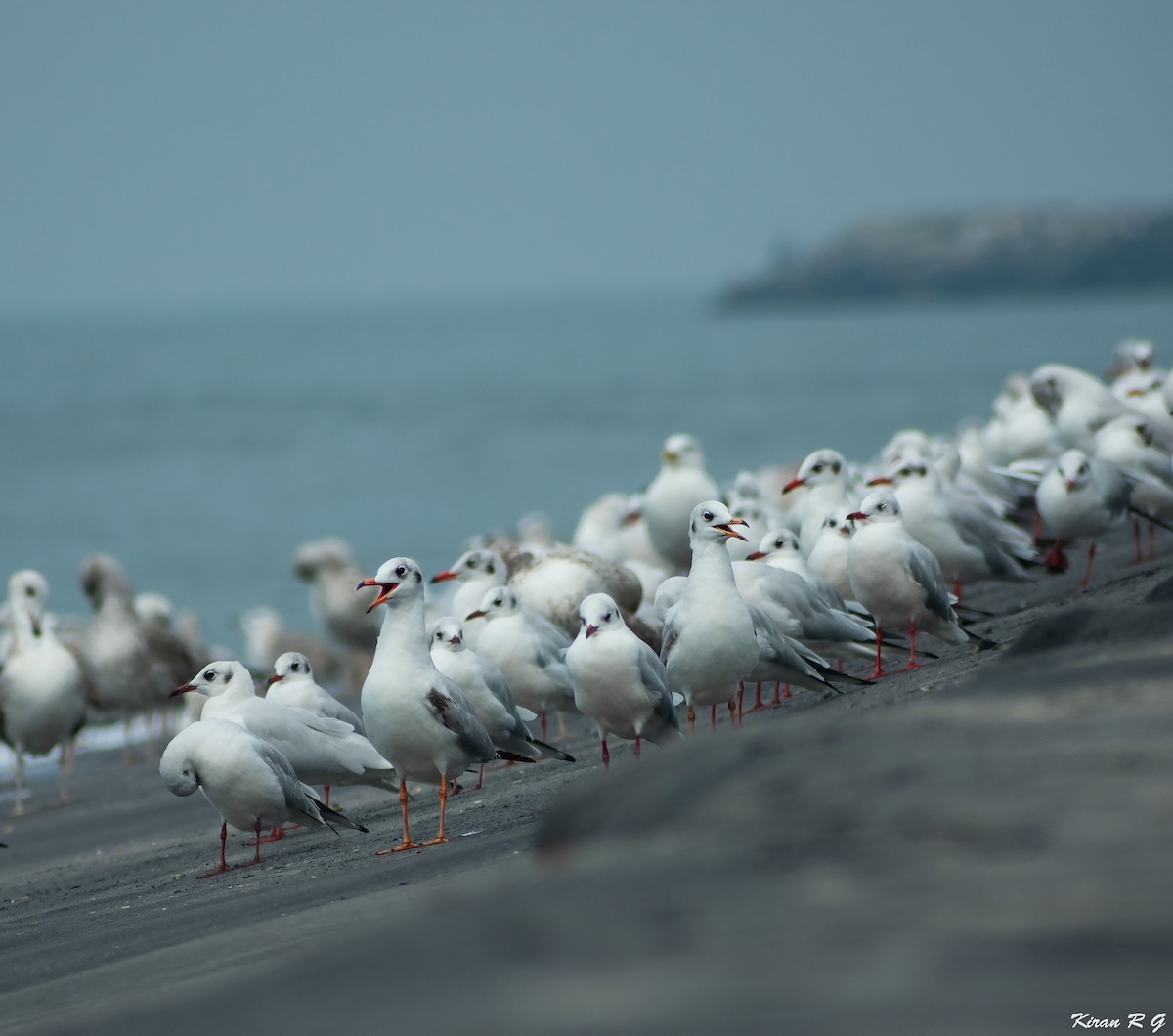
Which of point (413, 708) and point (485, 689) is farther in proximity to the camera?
Answer: point (485, 689)

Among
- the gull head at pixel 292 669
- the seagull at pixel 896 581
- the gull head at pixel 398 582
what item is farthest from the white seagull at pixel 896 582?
the gull head at pixel 292 669

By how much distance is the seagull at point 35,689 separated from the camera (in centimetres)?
1118

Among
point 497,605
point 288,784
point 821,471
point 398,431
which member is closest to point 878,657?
point 497,605

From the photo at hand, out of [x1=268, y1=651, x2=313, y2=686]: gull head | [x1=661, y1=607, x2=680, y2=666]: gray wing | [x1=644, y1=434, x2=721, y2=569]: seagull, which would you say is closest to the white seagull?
[x1=661, y1=607, x2=680, y2=666]: gray wing

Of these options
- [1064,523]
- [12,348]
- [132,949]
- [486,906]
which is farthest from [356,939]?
[12,348]

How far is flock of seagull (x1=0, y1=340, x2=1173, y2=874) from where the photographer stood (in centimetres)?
695

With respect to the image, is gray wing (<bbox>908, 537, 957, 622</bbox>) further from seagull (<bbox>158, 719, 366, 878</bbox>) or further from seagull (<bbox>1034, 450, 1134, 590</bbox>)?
seagull (<bbox>158, 719, 366, 878</bbox>)

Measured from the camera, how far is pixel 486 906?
9.37 feet

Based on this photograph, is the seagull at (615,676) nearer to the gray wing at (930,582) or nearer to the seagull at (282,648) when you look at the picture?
the gray wing at (930,582)

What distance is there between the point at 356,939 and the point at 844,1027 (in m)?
1.11

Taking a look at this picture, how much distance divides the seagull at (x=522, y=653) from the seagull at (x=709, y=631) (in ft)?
3.98

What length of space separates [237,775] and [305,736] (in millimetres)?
669

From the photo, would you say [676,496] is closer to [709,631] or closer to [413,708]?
[709,631]

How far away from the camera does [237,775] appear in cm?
688
